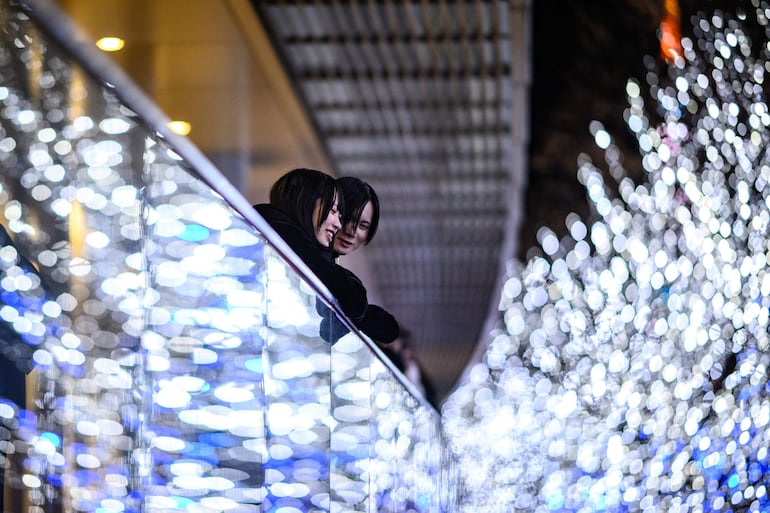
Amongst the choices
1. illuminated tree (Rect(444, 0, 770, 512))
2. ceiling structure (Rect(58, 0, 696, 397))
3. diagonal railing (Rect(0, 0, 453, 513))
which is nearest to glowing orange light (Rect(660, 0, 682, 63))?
illuminated tree (Rect(444, 0, 770, 512))

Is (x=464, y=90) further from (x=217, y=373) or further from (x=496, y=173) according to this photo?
(x=217, y=373)

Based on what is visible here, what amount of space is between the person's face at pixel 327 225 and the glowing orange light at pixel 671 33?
10.7ft

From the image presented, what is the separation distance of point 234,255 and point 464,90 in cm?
680

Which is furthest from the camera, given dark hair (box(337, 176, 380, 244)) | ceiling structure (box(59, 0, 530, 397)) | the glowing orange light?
ceiling structure (box(59, 0, 530, 397))

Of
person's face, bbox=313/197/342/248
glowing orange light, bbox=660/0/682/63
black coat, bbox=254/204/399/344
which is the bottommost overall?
black coat, bbox=254/204/399/344

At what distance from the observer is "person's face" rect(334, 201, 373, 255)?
3.01m

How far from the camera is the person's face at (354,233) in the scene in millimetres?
3006

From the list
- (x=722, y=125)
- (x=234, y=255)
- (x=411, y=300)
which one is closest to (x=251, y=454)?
(x=234, y=255)

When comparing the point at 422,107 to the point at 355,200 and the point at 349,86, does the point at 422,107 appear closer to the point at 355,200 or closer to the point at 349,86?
the point at 349,86

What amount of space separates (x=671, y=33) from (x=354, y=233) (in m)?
3.55

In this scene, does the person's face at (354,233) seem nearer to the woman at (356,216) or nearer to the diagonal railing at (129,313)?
the woman at (356,216)

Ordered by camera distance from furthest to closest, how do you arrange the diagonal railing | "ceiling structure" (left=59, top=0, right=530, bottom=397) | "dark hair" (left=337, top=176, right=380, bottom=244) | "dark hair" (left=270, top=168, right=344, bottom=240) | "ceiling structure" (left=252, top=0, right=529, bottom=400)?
"ceiling structure" (left=252, top=0, right=529, bottom=400), "ceiling structure" (left=59, top=0, right=530, bottom=397), "dark hair" (left=337, top=176, right=380, bottom=244), "dark hair" (left=270, top=168, right=344, bottom=240), the diagonal railing

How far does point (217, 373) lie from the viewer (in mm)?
1507

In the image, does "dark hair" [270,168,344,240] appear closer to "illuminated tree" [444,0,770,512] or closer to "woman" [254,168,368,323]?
"woman" [254,168,368,323]
